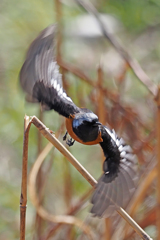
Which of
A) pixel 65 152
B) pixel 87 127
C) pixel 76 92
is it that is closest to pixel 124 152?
pixel 87 127

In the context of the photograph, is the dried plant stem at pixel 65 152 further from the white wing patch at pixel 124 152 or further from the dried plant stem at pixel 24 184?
the white wing patch at pixel 124 152

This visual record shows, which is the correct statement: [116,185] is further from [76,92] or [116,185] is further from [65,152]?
[76,92]

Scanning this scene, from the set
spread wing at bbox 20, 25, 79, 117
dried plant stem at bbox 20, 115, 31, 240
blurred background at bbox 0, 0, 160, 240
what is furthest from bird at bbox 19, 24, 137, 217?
blurred background at bbox 0, 0, 160, 240

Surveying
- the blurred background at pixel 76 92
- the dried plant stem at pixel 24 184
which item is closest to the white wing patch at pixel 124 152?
the dried plant stem at pixel 24 184

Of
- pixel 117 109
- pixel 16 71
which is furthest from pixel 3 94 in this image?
pixel 117 109

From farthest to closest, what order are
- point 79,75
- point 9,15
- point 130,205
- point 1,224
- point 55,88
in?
point 9,15
point 1,224
point 79,75
point 130,205
point 55,88

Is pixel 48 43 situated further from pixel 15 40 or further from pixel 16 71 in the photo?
pixel 15 40

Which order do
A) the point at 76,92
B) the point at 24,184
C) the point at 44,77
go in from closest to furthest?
the point at 24,184 < the point at 44,77 < the point at 76,92
